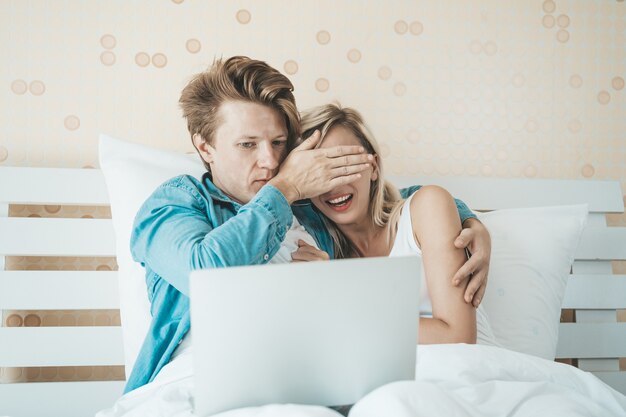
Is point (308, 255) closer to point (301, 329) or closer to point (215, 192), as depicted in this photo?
point (215, 192)

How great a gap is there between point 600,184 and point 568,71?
399 mm

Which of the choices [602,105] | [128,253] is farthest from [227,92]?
[602,105]

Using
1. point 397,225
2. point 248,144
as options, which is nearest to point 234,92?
point 248,144

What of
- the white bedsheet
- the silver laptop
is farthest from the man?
the silver laptop

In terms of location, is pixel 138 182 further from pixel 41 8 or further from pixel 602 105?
pixel 602 105

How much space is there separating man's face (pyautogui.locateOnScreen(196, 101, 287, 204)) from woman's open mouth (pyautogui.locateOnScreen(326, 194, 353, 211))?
17 centimetres

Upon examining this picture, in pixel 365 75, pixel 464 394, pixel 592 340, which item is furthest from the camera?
pixel 365 75

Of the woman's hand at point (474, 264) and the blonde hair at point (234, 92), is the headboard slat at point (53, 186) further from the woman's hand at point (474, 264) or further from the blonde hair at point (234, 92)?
the woman's hand at point (474, 264)

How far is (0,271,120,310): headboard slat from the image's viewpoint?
171 centimetres

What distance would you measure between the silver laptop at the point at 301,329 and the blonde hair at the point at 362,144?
752 mm

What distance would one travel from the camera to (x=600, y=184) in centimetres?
201

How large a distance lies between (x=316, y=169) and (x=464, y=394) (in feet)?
2.30

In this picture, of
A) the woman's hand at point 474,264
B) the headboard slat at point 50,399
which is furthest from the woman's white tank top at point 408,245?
the headboard slat at point 50,399

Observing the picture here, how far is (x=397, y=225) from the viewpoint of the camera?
5.24 ft
